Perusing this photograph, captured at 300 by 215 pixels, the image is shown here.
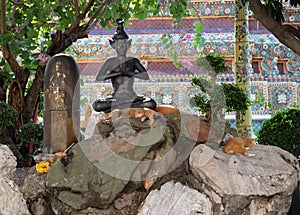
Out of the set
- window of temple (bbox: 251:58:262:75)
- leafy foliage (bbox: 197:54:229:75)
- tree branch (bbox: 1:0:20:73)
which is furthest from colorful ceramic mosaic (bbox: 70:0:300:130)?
leafy foliage (bbox: 197:54:229:75)

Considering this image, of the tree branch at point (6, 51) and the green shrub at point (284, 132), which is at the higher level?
the tree branch at point (6, 51)

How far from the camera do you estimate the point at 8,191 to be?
1687 mm

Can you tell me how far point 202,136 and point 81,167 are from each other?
52cm

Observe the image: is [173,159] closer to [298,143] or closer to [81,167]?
[81,167]

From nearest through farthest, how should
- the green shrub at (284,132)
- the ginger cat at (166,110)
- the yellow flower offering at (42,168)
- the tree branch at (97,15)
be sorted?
the yellow flower offering at (42,168)
the ginger cat at (166,110)
the green shrub at (284,132)
the tree branch at (97,15)

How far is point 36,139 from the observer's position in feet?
9.83

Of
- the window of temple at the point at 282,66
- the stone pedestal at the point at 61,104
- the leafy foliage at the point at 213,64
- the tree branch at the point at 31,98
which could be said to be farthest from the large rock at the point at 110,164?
the window of temple at the point at 282,66

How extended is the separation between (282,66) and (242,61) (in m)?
2.37

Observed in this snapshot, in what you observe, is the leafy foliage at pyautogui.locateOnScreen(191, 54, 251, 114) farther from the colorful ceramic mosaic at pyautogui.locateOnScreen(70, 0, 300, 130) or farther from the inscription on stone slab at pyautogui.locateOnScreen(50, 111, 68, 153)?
the colorful ceramic mosaic at pyautogui.locateOnScreen(70, 0, 300, 130)

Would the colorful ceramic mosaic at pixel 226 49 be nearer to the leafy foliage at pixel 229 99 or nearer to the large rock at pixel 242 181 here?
the leafy foliage at pixel 229 99

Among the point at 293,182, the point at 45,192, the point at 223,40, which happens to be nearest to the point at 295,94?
the point at 223,40

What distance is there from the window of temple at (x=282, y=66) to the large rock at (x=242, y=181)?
4125mm

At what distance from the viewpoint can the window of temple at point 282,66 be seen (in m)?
5.67

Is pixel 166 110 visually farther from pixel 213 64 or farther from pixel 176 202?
pixel 213 64
